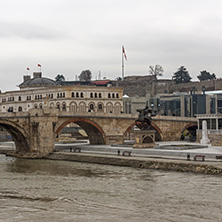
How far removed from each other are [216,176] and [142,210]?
13.2m

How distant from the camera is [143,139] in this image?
205 feet

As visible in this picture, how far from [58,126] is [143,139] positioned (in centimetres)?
1340

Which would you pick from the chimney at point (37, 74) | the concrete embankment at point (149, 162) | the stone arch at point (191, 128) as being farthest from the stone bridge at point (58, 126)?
the chimney at point (37, 74)

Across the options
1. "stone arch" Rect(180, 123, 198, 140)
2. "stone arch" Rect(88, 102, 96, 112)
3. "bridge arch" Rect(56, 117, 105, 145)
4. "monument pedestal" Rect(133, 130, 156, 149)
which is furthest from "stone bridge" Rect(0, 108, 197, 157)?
"stone arch" Rect(88, 102, 96, 112)

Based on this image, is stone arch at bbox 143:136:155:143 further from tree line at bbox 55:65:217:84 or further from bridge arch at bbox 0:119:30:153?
tree line at bbox 55:65:217:84

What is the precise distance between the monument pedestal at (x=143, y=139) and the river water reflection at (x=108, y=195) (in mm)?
12522

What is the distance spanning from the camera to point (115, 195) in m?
35.5

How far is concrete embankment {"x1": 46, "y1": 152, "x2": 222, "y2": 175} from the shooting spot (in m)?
43.6

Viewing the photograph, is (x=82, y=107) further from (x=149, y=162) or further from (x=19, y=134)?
(x=149, y=162)

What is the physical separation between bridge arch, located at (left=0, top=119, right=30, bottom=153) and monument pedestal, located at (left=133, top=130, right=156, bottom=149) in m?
15.2

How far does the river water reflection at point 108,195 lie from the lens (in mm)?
29531

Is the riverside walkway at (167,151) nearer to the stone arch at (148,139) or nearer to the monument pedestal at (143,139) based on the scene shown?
the monument pedestal at (143,139)

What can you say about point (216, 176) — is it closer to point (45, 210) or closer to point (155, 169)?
point (155, 169)

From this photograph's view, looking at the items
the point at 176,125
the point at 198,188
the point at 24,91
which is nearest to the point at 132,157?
the point at 198,188
